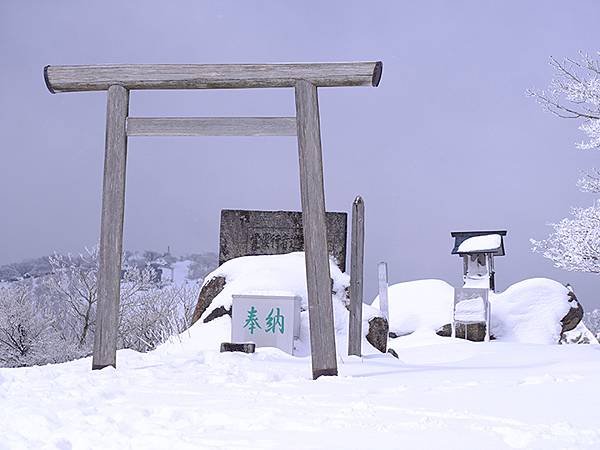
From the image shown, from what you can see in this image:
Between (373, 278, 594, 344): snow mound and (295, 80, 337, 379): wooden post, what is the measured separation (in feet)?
38.3

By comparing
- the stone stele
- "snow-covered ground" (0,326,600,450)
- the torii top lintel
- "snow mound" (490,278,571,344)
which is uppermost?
the torii top lintel

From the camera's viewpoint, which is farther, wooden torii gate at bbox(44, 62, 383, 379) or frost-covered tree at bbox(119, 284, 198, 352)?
frost-covered tree at bbox(119, 284, 198, 352)

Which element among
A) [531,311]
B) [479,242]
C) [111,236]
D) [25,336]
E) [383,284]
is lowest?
[25,336]

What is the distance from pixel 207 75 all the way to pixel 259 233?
6498 mm

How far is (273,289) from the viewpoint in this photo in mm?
9641

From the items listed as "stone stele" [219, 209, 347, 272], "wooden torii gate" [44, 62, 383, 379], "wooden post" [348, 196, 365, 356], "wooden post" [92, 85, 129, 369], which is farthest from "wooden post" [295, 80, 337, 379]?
"stone stele" [219, 209, 347, 272]

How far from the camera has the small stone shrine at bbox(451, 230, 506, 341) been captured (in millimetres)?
16609

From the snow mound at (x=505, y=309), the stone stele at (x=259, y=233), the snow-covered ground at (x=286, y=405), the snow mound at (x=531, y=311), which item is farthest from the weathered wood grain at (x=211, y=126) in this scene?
the snow mound at (x=531, y=311)

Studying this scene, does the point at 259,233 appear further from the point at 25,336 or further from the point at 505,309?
the point at 25,336

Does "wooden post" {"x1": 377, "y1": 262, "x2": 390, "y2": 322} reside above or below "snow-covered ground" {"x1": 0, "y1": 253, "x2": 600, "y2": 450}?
above

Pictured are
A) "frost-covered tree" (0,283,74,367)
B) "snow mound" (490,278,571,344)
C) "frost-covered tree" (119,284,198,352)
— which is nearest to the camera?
"snow mound" (490,278,571,344)

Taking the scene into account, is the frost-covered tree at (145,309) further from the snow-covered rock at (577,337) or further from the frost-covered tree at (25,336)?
the snow-covered rock at (577,337)

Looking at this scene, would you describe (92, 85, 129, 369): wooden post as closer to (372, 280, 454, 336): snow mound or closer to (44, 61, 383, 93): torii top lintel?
(44, 61, 383, 93): torii top lintel

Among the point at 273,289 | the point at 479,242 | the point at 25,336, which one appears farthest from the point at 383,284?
the point at 25,336
